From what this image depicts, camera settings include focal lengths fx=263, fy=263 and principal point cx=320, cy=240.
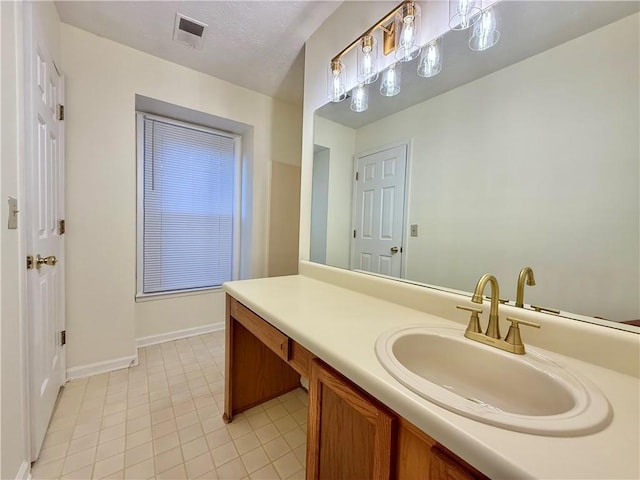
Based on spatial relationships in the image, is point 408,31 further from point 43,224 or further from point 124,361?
point 124,361

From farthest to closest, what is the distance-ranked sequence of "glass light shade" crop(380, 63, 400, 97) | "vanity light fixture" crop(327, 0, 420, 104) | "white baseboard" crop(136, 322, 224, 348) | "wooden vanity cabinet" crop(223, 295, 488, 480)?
"white baseboard" crop(136, 322, 224, 348)
"glass light shade" crop(380, 63, 400, 97)
"vanity light fixture" crop(327, 0, 420, 104)
"wooden vanity cabinet" crop(223, 295, 488, 480)

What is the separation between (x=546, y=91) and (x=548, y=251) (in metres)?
0.56

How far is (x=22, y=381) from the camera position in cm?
107

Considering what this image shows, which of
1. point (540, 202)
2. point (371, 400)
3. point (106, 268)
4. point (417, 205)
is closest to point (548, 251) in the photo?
point (540, 202)

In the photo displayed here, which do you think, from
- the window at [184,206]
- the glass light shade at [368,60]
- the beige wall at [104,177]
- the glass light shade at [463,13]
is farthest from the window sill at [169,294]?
the glass light shade at [463,13]

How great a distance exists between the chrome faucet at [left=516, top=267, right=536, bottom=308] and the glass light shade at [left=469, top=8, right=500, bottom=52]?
2.90 ft

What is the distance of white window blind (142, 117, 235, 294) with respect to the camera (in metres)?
2.47

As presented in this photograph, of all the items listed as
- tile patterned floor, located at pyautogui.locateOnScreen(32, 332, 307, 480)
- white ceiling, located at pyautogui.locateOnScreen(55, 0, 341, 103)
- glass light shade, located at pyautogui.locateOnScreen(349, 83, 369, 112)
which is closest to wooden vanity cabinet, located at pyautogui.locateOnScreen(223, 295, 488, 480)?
tile patterned floor, located at pyautogui.locateOnScreen(32, 332, 307, 480)

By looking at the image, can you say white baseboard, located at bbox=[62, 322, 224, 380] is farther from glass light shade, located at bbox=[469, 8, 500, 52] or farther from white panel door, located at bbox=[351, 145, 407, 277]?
glass light shade, located at bbox=[469, 8, 500, 52]

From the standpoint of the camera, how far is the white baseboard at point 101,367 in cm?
188

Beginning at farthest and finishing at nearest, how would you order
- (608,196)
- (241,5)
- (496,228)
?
(241,5) → (496,228) → (608,196)

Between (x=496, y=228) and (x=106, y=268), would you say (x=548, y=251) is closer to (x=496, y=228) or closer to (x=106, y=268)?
(x=496, y=228)

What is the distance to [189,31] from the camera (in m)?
1.85

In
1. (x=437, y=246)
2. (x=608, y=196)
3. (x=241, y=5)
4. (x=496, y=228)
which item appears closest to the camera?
(x=608, y=196)
